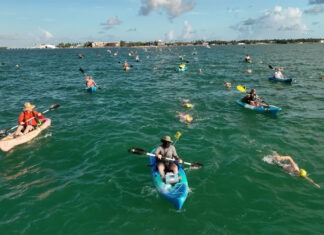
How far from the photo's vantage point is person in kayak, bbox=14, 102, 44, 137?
17.0 m

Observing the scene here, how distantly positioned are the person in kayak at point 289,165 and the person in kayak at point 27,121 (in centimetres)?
1399

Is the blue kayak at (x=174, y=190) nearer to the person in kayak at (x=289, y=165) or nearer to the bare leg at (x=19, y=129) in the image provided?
the person in kayak at (x=289, y=165)

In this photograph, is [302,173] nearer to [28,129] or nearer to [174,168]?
[174,168]

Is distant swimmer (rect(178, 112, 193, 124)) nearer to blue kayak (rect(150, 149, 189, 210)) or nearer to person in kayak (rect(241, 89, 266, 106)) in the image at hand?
person in kayak (rect(241, 89, 266, 106))

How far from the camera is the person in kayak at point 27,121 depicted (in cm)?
1703

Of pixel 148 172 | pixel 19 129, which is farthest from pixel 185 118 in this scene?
pixel 19 129

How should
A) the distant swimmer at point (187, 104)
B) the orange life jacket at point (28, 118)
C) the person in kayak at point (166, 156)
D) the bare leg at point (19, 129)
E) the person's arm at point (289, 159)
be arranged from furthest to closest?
the distant swimmer at point (187, 104) → the orange life jacket at point (28, 118) → the bare leg at point (19, 129) → the person's arm at point (289, 159) → the person in kayak at point (166, 156)

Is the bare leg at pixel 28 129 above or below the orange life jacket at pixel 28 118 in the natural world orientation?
below

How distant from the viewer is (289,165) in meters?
13.4

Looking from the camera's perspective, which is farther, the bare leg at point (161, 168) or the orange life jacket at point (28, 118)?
the orange life jacket at point (28, 118)

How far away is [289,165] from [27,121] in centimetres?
1470

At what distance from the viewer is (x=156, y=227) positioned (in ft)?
32.1

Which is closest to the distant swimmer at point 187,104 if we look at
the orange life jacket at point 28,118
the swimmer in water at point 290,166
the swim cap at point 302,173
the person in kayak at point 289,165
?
the swimmer in water at point 290,166

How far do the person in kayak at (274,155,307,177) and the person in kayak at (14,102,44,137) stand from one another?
1399cm
